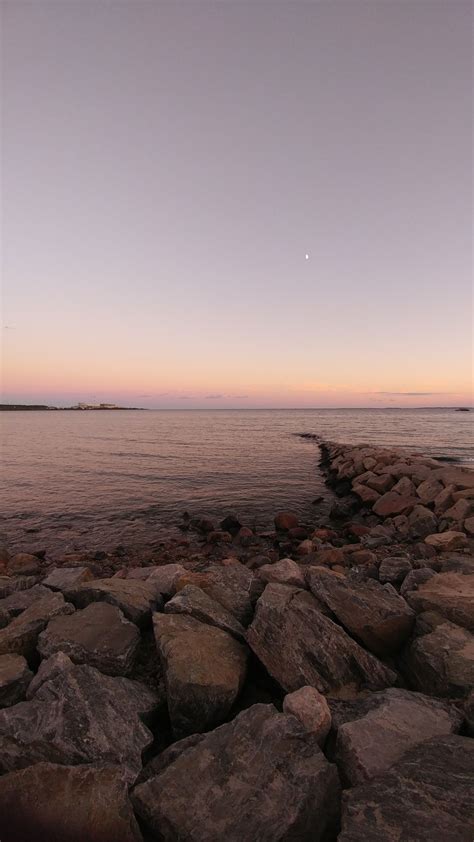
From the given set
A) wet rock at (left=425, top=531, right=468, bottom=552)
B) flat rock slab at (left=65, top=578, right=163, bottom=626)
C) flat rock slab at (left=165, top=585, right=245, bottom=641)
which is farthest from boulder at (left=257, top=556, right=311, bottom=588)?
wet rock at (left=425, top=531, right=468, bottom=552)

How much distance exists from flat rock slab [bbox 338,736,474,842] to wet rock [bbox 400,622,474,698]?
1011mm

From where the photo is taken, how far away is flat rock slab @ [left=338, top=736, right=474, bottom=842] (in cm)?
243

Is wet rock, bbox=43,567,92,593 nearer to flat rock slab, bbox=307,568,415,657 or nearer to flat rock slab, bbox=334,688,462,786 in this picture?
flat rock slab, bbox=307,568,415,657

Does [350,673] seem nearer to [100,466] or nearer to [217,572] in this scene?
[217,572]

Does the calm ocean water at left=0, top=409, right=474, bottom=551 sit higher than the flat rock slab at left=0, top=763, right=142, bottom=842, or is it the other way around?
the flat rock slab at left=0, top=763, right=142, bottom=842

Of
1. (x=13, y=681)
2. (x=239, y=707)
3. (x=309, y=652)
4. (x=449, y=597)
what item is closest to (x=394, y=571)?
(x=449, y=597)

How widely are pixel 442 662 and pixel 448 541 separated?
693 centimetres

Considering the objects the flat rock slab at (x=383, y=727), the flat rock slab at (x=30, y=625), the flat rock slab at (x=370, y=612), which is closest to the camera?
the flat rock slab at (x=383, y=727)

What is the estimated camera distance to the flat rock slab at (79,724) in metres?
3.28

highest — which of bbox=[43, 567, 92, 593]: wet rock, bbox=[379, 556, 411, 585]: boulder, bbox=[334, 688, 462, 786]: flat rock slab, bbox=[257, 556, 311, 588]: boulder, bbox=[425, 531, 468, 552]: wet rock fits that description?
bbox=[257, 556, 311, 588]: boulder

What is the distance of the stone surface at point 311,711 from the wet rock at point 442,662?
1.47m

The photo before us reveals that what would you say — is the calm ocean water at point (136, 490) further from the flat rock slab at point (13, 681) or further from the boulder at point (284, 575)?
the flat rock slab at point (13, 681)

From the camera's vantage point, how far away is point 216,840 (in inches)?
101

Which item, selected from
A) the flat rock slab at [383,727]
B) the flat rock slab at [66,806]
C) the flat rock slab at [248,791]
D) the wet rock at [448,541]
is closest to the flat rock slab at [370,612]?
the flat rock slab at [383,727]
